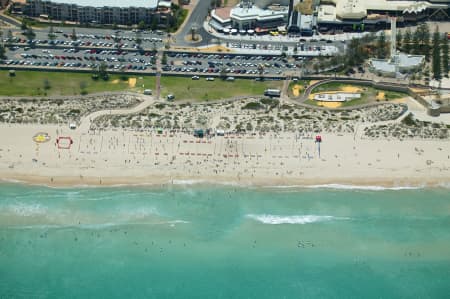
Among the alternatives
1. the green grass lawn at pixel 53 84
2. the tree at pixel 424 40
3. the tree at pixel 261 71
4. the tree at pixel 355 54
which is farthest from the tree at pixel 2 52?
the tree at pixel 424 40

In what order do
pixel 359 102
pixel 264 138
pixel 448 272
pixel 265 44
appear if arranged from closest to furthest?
pixel 448 272, pixel 264 138, pixel 359 102, pixel 265 44

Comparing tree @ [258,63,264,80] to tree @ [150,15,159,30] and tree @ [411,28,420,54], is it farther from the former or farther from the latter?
tree @ [411,28,420,54]

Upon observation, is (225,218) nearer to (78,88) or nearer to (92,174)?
(92,174)

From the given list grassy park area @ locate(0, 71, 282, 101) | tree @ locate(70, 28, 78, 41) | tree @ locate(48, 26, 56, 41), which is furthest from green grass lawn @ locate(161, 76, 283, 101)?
tree @ locate(48, 26, 56, 41)

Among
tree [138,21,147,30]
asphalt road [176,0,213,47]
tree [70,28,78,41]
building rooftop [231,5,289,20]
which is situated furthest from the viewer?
building rooftop [231,5,289,20]

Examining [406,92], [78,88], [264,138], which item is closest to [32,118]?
[78,88]

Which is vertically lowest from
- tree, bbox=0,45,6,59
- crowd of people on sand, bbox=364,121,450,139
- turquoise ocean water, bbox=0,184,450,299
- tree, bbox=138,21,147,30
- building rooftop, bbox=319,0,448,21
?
turquoise ocean water, bbox=0,184,450,299

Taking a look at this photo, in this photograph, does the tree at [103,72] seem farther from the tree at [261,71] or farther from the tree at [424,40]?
the tree at [424,40]
